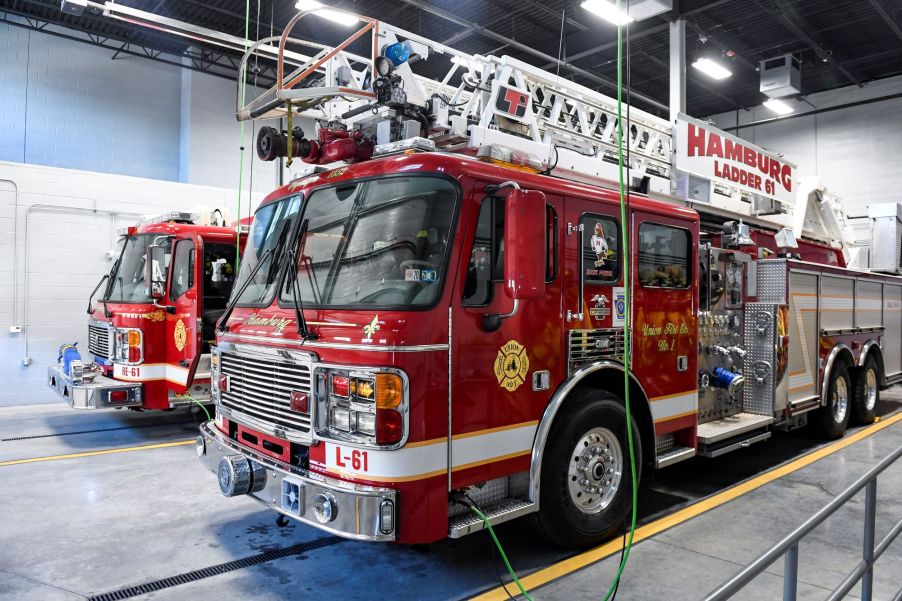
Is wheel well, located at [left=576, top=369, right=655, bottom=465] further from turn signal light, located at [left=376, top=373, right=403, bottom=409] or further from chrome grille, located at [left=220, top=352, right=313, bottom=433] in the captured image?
chrome grille, located at [left=220, top=352, right=313, bottom=433]

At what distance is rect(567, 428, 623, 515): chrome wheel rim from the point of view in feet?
13.2

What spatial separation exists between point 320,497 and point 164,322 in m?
5.34

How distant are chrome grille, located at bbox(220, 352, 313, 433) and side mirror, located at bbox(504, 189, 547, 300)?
1182 mm

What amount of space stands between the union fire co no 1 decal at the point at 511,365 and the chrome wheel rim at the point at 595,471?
0.69 metres

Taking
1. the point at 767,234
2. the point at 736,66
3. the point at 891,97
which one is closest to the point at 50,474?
the point at 767,234

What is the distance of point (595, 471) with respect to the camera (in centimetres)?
414

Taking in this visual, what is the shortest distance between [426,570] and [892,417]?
8351 mm

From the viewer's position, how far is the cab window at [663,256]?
184 inches

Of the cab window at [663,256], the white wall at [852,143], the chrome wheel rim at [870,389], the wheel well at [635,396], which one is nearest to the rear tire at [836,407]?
the chrome wheel rim at [870,389]

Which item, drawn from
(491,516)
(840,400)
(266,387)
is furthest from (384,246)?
(840,400)

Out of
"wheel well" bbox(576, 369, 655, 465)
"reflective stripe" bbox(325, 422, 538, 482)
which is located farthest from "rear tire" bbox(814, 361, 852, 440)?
"reflective stripe" bbox(325, 422, 538, 482)

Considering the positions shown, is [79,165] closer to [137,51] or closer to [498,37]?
[137,51]

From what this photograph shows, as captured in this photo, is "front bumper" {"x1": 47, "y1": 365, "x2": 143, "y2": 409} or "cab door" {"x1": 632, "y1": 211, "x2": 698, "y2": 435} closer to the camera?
"cab door" {"x1": 632, "y1": 211, "x2": 698, "y2": 435}

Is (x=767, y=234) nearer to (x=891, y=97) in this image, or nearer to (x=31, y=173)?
(x=31, y=173)
